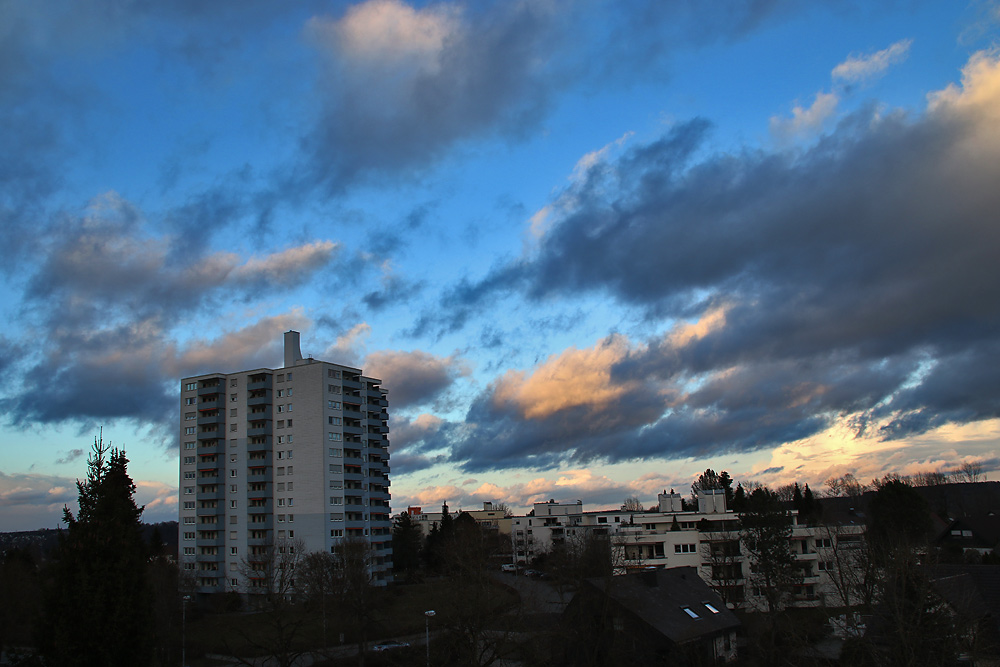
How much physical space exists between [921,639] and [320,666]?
128 ft

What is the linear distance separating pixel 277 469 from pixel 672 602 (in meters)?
61.7

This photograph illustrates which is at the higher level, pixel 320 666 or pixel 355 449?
pixel 355 449

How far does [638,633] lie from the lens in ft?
126

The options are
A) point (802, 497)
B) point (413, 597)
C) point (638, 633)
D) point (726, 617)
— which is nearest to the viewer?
point (638, 633)

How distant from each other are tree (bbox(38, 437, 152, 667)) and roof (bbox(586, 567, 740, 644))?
79.1ft

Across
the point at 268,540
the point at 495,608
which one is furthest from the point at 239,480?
the point at 495,608

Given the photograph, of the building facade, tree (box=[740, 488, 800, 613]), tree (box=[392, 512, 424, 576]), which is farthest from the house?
tree (box=[392, 512, 424, 576])

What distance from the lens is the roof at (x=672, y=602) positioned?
3916 centimetres

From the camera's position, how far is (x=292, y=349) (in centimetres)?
9438

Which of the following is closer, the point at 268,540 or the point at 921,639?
the point at 921,639

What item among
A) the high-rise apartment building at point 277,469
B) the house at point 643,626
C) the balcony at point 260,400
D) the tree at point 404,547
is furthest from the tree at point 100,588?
the tree at point 404,547

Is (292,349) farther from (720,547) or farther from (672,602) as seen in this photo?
(672,602)

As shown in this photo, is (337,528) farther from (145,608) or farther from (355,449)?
(145,608)

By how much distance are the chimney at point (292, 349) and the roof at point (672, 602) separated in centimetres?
6250
